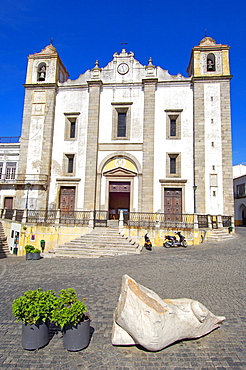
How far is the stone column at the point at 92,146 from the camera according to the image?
21.5 m

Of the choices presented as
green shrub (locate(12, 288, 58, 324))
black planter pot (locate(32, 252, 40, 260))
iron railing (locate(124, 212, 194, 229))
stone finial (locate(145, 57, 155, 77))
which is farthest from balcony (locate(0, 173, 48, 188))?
green shrub (locate(12, 288, 58, 324))

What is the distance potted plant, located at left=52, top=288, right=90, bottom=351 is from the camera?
3955mm

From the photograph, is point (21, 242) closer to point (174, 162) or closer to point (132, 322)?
point (174, 162)

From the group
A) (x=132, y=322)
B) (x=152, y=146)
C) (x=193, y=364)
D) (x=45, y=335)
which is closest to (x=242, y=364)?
(x=193, y=364)

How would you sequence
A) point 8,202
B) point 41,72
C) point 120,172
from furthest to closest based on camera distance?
point 8,202 < point 41,72 < point 120,172

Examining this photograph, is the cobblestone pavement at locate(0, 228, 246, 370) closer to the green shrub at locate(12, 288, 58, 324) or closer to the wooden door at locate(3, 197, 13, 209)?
the green shrub at locate(12, 288, 58, 324)

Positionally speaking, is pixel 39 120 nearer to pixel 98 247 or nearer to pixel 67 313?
pixel 98 247

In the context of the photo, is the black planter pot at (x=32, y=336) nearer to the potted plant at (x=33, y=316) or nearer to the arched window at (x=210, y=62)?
the potted plant at (x=33, y=316)

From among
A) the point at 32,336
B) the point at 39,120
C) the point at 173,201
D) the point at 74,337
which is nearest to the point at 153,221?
the point at 173,201

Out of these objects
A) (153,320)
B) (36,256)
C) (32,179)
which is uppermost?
(32,179)

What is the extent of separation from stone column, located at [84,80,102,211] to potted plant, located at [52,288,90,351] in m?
17.0

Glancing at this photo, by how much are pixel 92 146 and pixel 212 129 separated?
10.2 meters

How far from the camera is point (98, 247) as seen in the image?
14.2 meters

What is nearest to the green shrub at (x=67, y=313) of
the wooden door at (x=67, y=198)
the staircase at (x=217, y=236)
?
the staircase at (x=217, y=236)
